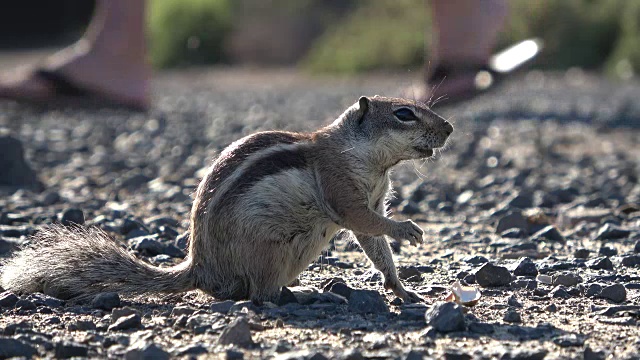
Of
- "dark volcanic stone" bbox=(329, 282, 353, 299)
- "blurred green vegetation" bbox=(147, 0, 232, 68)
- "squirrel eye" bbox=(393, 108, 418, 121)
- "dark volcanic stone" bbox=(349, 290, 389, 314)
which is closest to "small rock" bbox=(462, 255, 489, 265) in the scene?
"squirrel eye" bbox=(393, 108, 418, 121)

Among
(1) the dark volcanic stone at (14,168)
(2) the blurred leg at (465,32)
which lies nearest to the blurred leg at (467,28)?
(2) the blurred leg at (465,32)

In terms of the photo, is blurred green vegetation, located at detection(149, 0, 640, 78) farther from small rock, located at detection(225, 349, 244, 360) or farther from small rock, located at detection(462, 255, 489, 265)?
small rock, located at detection(225, 349, 244, 360)

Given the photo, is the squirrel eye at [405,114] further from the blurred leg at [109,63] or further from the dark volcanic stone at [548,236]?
the blurred leg at [109,63]

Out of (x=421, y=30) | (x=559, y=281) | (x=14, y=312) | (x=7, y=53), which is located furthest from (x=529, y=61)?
(x=7, y=53)

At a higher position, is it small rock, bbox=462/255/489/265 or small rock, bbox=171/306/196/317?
small rock, bbox=462/255/489/265

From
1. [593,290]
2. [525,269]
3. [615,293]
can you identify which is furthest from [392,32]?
[615,293]

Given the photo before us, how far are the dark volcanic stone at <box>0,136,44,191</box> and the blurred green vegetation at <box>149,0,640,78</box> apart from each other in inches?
278

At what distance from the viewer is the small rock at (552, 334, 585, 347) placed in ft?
11.8

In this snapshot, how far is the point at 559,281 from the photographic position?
15.2ft

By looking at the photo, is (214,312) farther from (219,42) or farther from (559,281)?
(219,42)

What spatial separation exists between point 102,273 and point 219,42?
72.5ft

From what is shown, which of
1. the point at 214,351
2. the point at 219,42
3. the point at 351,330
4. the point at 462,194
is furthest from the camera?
the point at 219,42

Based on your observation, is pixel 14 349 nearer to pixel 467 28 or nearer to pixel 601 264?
pixel 601 264

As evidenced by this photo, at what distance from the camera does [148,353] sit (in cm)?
336
